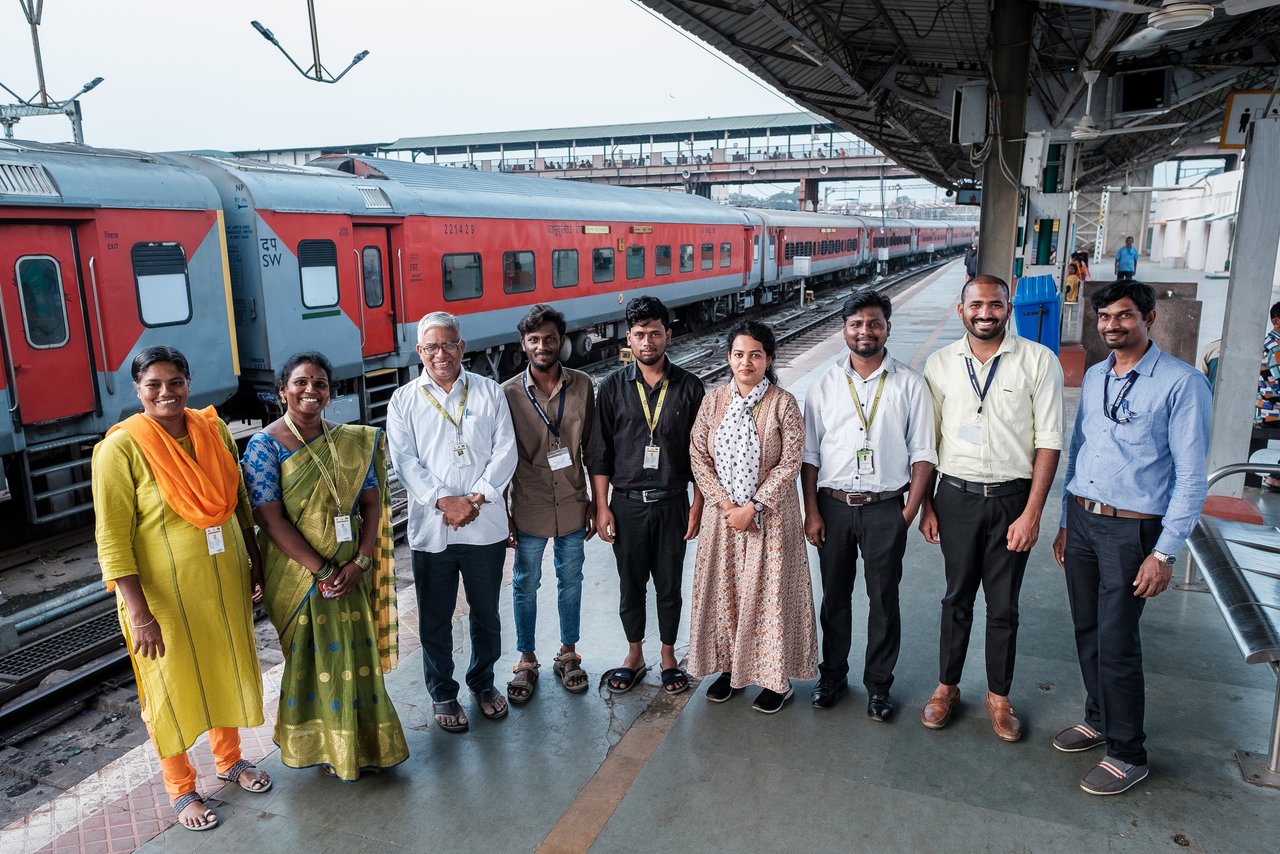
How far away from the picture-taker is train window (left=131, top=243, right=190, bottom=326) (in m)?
7.23

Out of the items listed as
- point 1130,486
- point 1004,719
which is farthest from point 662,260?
point 1130,486

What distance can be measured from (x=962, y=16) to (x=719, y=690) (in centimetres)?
867

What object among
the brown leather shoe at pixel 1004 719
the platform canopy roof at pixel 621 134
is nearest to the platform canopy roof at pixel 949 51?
the brown leather shoe at pixel 1004 719

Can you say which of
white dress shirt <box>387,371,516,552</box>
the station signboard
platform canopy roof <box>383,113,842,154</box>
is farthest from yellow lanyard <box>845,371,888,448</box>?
platform canopy roof <box>383,113,842,154</box>

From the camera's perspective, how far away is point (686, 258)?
18.3 meters

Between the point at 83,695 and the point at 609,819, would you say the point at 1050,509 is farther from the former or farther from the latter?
the point at 83,695

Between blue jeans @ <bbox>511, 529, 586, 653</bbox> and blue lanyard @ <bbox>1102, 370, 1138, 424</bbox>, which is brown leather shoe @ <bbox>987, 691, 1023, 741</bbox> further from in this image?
blue jeans @ <bbox>511, 529, 586, 653</bbox>

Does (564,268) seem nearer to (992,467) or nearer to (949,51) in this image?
(949,51)

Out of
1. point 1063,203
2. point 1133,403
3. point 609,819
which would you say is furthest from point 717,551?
point 1063,203

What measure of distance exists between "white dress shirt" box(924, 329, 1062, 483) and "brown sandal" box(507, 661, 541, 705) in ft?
6.90

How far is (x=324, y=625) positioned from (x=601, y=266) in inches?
A: 460

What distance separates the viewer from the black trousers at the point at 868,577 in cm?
369

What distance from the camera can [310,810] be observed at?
131 inches

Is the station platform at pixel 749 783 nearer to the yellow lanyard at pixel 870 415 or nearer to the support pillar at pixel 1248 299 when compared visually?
the yellow lanyard at pixel 870 415
